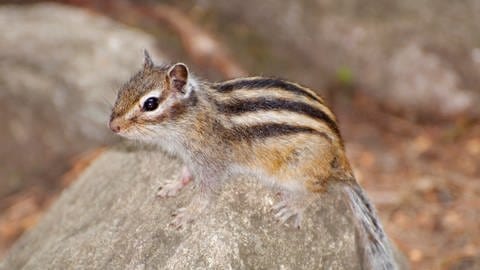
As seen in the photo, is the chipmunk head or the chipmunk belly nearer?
the chipmunk head

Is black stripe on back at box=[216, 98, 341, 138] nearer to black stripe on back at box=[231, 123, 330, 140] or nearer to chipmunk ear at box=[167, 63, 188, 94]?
black stripe on back at box=[231, 123, 330, 140]

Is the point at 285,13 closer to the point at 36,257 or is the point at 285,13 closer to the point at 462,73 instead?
the point at 462,73

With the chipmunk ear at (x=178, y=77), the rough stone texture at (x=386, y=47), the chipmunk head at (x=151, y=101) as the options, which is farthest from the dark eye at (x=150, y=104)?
the rough stone texture at (x=386, y=47)

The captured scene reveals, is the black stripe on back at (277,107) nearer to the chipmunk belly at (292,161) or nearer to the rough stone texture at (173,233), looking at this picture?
the chipmunk belly at (292,161)

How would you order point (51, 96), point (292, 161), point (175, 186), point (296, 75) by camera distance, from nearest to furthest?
point (292, 161) → point (175, 186) → point (51, 96) → point (296, 75)

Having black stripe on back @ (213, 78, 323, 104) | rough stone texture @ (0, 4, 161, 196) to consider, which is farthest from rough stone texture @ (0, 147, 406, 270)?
rough stone texture @ (0, 4, 161, 196)

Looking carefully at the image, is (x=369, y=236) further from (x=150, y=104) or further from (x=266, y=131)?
(x=150, y=104)

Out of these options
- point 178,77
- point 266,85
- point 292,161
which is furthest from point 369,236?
point 178,77
